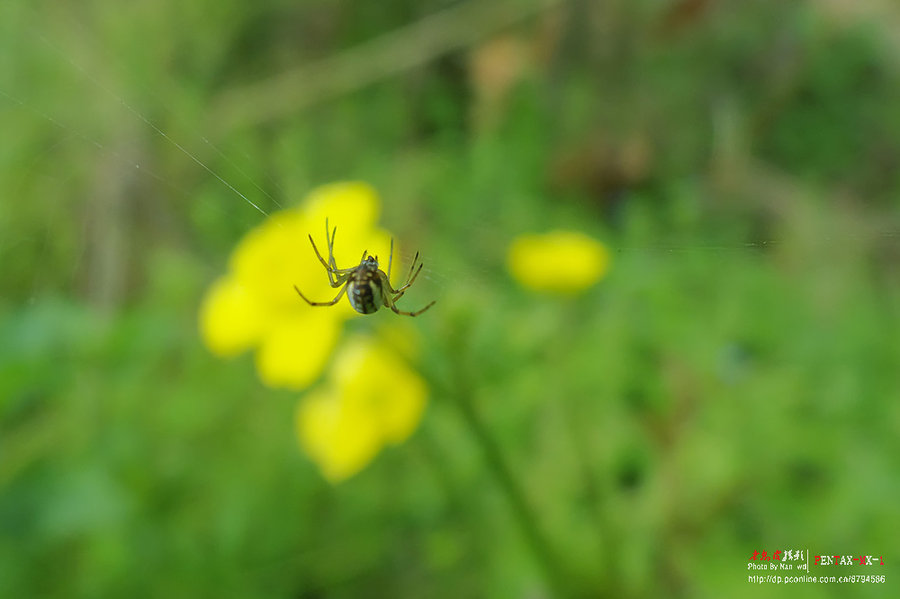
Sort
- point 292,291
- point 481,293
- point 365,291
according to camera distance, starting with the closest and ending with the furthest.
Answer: point 365,291 < point 292,291 < point 481,293

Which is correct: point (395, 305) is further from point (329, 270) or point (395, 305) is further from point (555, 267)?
point (555, 267)

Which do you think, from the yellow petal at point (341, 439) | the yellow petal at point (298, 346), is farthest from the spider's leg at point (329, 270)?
the yellow petal at point (341, 439)

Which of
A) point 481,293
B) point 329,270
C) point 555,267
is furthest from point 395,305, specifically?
point 481,293

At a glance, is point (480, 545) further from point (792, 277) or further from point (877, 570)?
point (792, 277)

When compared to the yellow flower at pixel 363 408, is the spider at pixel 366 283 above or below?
below

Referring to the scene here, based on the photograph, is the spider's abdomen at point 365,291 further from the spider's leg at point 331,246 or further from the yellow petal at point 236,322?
the yellow petal at point 236,322

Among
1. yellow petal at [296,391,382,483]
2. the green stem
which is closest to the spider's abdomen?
the green stem

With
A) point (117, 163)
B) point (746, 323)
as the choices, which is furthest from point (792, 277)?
point (117, 163)
